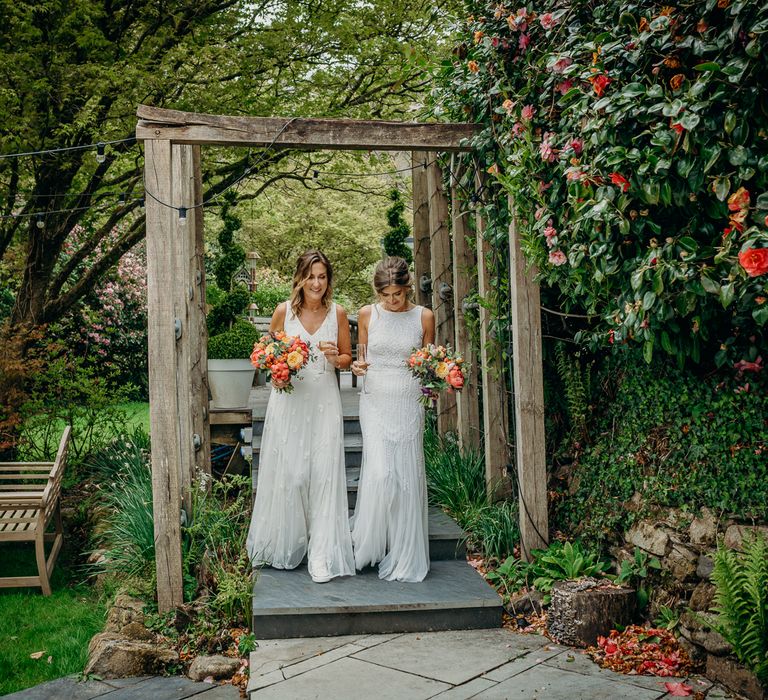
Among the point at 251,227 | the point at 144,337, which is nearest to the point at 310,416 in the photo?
the point at 144,337

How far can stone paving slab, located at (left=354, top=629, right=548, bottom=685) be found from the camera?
420 centimetres

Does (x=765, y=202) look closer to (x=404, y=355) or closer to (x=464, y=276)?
(x=404, y=355)

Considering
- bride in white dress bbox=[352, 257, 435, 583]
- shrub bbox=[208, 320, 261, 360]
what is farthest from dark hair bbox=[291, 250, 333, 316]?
shrub bbox=[208, 320, 261, 360]

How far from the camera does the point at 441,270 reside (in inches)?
305

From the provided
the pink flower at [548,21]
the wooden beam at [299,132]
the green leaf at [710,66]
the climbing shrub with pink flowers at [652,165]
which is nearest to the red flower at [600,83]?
the climbing shrub with pink flowers at [652,165]

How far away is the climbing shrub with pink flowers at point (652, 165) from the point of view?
10.2ft

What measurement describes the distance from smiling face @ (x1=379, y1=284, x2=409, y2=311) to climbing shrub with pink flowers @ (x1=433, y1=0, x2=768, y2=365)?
925 millimetres

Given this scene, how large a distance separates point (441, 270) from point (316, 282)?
251 cm

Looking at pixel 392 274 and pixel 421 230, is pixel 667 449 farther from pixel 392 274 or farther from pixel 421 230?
pixel 421 230

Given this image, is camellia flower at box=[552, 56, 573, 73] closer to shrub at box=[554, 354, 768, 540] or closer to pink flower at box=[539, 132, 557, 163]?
pink flower at box=[539, 132, 557, 163]

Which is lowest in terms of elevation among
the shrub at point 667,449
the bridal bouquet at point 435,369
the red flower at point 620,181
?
the shrub at point 667,449

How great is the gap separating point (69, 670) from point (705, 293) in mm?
4177

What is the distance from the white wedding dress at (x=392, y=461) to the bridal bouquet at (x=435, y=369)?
0.23 metres

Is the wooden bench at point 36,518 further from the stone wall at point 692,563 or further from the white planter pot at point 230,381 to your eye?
the stone wall at point 692,563
